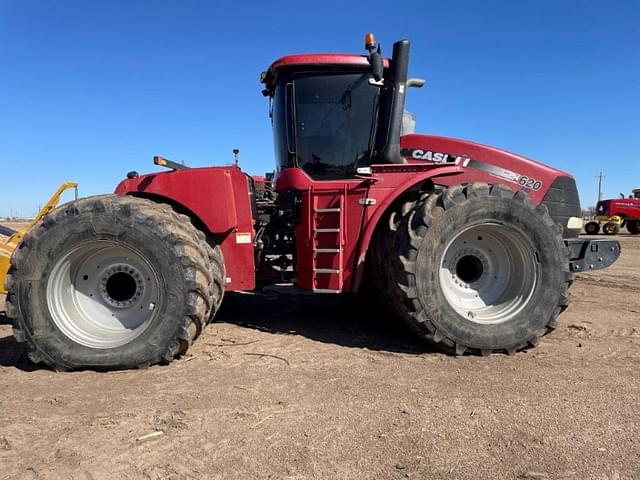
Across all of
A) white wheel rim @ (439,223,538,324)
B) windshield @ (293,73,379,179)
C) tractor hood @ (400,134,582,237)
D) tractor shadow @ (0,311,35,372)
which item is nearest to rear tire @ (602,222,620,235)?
tractor hood @ (400,134,582,237)

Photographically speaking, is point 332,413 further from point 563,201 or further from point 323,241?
point 563,201

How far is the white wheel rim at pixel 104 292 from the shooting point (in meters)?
3.83

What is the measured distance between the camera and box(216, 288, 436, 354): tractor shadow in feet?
14.5

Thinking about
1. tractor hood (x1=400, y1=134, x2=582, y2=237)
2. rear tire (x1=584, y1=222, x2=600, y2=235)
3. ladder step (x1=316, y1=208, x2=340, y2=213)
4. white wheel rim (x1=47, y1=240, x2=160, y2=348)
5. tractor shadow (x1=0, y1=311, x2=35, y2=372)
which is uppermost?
tractor hood (x1=400, y1=134, x2=582, y2=237)

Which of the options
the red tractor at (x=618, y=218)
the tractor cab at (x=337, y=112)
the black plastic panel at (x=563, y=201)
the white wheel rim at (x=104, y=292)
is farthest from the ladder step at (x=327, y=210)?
the red tractor at (x=618, y=218)

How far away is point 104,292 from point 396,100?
3.22 meters

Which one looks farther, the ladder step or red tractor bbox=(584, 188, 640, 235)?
red tractor bbox=(584, 188, 640, 235)

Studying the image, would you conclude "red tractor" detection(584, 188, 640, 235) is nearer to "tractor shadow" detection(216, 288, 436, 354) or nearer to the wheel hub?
"tractor shadow" detection(216, 288, 436, 354)

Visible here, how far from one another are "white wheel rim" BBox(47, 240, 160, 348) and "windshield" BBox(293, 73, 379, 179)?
1.88m

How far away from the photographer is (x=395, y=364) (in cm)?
378

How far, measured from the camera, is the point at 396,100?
15.0 feet

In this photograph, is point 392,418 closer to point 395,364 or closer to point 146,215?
point 395,364

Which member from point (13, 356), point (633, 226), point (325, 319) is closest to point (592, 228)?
point (633, 226)

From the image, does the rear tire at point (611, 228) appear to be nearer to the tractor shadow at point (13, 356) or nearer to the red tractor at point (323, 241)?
the red tractor at point (323, 241)
